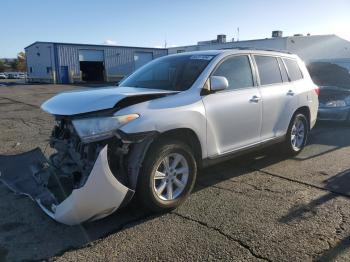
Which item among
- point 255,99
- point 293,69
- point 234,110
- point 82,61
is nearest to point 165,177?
point 234,110

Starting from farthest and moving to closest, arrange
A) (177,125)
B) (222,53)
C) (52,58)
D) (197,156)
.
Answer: (52,58), (222,53), (197,156), (177,125)

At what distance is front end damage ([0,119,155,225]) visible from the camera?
350 centimetres

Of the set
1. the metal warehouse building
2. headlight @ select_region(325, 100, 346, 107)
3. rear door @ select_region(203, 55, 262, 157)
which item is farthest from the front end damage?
the metal warehouse building

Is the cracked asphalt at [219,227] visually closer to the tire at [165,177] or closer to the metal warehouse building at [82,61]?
the tire at [165,177]

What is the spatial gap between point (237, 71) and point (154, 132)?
1961 mm

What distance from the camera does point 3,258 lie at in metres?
3.39

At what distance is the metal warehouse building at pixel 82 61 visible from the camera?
44312mm

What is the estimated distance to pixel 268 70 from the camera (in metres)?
5.96

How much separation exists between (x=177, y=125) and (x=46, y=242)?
72.0 inches

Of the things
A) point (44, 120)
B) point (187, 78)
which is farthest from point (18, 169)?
point (44, 120)

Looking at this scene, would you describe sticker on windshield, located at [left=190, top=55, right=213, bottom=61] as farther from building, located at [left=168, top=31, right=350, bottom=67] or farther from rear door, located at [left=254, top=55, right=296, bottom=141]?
building, located at [left=168, top=31, right=350, bottom=67]

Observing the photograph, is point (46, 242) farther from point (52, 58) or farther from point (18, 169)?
point (52, 58)

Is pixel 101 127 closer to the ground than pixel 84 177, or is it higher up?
higher up

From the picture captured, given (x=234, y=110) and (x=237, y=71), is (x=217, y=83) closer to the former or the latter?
(x=234, y=110)
